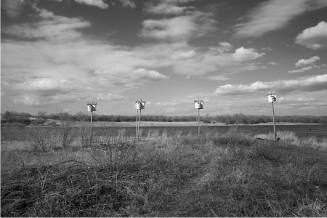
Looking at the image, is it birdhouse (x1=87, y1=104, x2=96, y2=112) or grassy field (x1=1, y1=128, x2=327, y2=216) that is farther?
birdhouse (x1=87, y1=104, x2=96, y2=112)

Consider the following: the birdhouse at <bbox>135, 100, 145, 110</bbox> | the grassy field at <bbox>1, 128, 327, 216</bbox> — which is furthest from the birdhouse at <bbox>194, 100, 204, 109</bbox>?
the grassy field at <bbox>1, 128, 327, 216</bbox>

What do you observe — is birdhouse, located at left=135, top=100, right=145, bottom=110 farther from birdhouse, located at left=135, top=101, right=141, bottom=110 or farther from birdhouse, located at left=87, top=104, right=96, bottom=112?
birdhouse, located at left=87, top=104, right=96, bottom=112

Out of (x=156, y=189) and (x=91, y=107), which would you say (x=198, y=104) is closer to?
(x=91, y=107)

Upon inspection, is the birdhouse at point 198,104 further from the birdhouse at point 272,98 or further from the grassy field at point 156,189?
the grassy field at point 156,189

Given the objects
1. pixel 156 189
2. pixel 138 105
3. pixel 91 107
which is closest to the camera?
pixel 156 189

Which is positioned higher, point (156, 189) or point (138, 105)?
point (138, 105)

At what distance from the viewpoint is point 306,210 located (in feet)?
16.7

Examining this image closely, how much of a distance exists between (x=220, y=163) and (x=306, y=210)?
12.0ft

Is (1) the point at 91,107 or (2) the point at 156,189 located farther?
(1) the point at 91,107

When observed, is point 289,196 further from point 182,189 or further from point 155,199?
point 155,199

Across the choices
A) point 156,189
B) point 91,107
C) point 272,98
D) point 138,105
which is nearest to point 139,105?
point 138,105

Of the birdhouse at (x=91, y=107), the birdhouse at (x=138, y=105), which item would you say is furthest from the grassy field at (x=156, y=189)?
the birdhouse at (x=138, y=105)

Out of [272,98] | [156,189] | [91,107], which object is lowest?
[156,189]

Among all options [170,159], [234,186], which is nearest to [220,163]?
[170,159]
